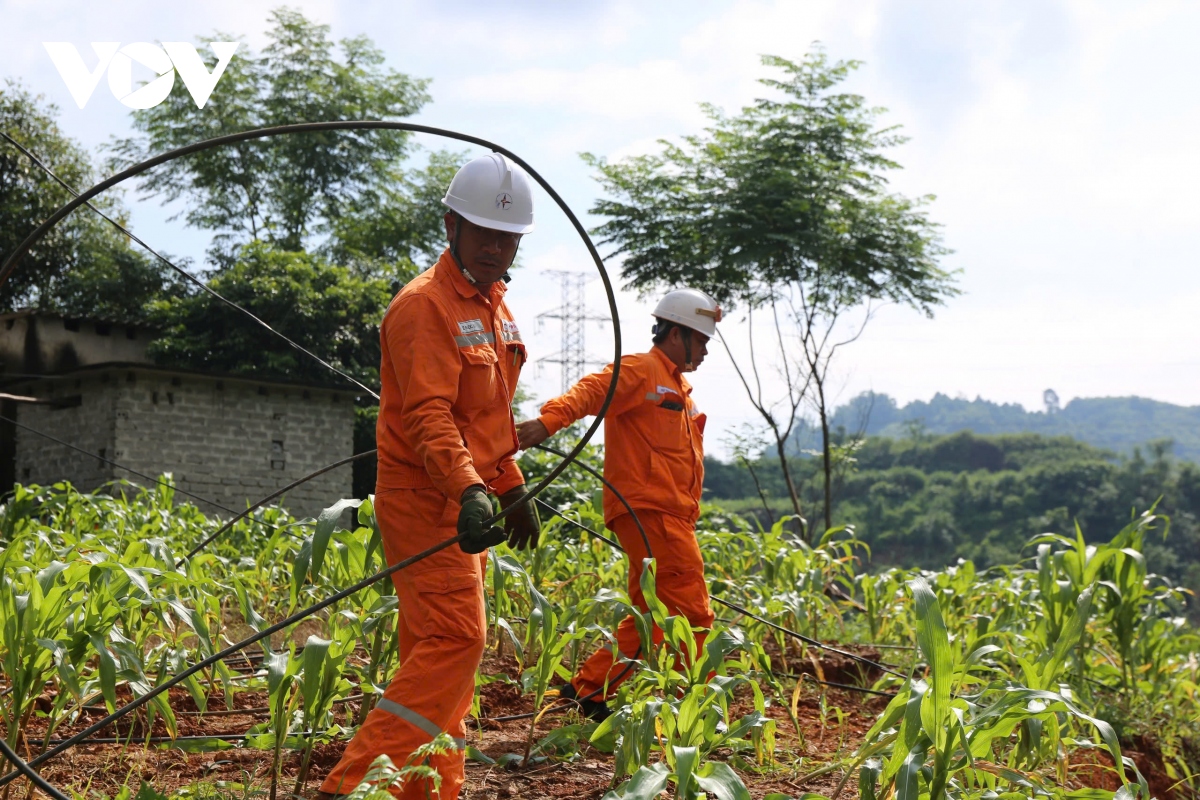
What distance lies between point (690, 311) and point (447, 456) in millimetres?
2175

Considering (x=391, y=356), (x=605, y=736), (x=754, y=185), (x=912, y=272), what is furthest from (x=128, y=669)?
(x=912, y=272)

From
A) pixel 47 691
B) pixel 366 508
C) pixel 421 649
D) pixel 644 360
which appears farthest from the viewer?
pixel 644 360

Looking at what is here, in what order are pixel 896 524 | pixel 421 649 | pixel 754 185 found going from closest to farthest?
1. pixel 421 649
2. pixel 754 185
3. pixel 896 524

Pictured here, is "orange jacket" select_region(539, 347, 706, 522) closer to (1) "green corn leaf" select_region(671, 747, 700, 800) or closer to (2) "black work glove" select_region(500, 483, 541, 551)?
(2) "black work glove" select_region(500, 483, 541, 551)

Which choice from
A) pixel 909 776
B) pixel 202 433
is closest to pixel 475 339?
pixel 909 776

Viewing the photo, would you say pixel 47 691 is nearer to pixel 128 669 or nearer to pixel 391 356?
pixel 128 669

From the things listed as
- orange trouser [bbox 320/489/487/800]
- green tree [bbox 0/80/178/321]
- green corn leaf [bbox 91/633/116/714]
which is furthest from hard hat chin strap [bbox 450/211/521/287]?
green tree [bbox 0/80/178/321]

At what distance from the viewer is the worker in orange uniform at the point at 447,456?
8.35 feet

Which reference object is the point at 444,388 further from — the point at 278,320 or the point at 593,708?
the point at 278,320

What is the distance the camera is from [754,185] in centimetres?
1371

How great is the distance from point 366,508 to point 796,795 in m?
1.78

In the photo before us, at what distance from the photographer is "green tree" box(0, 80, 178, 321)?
850 inches

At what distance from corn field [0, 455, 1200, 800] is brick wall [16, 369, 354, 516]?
7.65 m

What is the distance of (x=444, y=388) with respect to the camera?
8.85 feet
